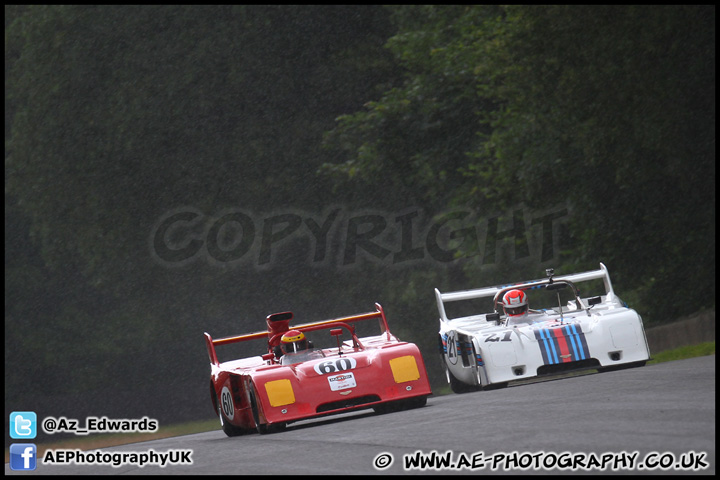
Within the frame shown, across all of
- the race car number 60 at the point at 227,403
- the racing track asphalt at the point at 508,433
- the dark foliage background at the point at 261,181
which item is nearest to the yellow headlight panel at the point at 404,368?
the racing track asphalt at the point at 508,433

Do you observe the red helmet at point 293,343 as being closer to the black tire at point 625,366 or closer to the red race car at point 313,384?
the red race car at point 313,384

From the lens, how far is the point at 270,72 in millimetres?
33625

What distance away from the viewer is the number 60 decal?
10.9 metres

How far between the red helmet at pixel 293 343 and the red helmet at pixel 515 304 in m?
2.83

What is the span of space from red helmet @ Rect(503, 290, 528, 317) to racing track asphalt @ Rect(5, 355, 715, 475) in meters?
1.72

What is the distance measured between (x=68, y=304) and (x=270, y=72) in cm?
1056

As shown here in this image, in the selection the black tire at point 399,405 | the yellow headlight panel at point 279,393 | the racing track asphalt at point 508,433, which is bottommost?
the racing track asphalt at point 508,433

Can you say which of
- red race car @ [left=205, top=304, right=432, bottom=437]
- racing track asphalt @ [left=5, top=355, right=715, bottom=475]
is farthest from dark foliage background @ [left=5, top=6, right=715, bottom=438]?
racing track asphalt @ [left=5, top=355, right=715, bottom=475]

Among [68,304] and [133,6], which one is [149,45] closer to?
[133,6]

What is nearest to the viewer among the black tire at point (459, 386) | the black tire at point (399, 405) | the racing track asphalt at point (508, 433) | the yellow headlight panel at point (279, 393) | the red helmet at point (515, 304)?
the racing track asphalt at point (508, 433)

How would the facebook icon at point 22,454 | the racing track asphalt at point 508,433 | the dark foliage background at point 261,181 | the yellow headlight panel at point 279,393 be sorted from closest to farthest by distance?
the racing track asphalt at point 508,433 → the facebook icon at point 22,454 → the yellow headlight panel at point 279,393 → the dark foliage background at point 261,181

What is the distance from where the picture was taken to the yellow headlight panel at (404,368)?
11102 mm

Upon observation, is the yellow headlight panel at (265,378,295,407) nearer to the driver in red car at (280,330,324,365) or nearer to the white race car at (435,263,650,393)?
the driver in red car at (280,330,324,365)

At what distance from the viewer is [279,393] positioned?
10617 millimetres
